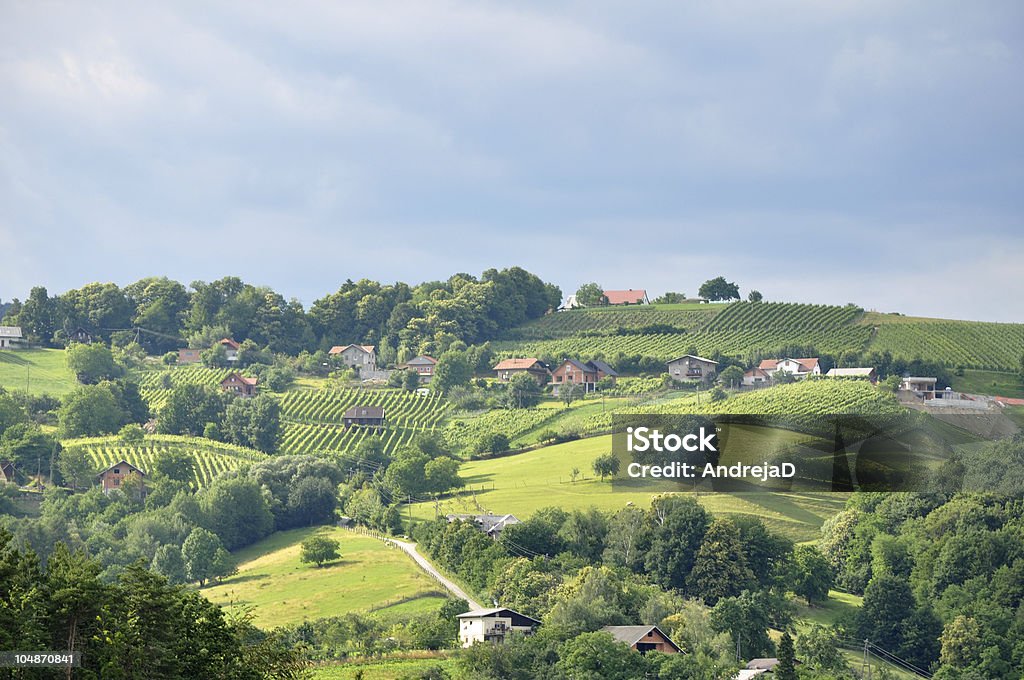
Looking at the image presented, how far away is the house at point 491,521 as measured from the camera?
7125cm

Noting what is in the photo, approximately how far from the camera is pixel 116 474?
8894 cm

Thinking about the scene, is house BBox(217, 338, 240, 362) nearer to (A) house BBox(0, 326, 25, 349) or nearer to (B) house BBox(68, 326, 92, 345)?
(B) house BBox(68, 326, 92, 345)

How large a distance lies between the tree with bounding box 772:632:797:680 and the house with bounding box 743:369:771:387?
4473cm

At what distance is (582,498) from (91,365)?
52.0 metres

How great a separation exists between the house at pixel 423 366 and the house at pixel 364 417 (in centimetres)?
1125

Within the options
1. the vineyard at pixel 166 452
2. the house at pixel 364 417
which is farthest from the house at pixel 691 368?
the vineyard at pixel 166 452

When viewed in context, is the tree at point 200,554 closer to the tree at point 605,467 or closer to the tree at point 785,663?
the tree at point 605,467

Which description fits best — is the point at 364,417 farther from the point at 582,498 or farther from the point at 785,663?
the point at 785,663

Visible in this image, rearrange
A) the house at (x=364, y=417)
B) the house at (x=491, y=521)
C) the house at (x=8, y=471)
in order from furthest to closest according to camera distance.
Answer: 1. the house at (x=364, y=417)
2. the house at (x=8, y=471)
3. the house at (x=491, y=521)

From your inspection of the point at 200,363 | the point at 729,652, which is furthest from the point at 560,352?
the point at 729,652

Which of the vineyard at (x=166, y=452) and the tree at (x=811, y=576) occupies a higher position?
the vineyard at (x=166, y=452)

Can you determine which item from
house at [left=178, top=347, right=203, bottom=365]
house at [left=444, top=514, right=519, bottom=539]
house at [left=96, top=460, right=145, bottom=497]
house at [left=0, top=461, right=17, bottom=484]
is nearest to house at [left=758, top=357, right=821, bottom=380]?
house at [left=444, top=514, right=519, bottom=539]

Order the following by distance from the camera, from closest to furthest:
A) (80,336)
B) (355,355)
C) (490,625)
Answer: (490,625), (355,355), (80,336)

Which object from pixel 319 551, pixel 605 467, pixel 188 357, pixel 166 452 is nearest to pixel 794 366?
pixel 605 467
